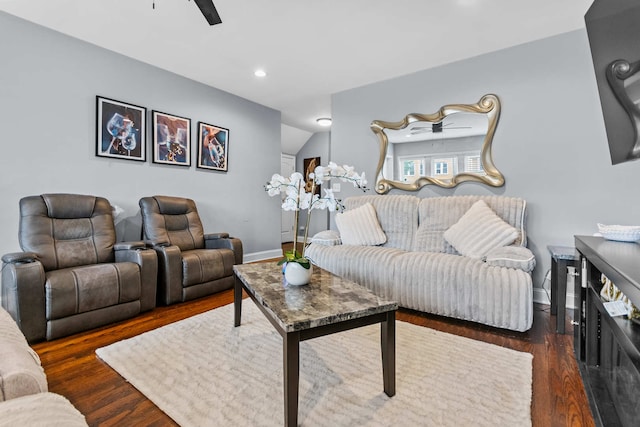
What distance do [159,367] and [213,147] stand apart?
118 inches

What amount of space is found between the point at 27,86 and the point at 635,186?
17.2ft

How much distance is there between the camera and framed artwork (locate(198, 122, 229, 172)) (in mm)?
3969

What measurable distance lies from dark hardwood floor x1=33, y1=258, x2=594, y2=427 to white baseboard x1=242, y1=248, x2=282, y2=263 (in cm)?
193

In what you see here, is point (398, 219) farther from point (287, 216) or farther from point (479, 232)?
point (287, 216)

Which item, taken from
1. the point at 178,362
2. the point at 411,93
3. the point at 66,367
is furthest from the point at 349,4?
the point at 66,367

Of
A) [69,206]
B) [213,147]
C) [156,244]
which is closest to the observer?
[69,206]

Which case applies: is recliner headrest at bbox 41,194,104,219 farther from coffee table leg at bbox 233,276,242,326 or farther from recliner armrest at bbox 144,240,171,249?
coffee table leg at bbox 233,276,242,326

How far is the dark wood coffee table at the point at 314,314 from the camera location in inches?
46.7

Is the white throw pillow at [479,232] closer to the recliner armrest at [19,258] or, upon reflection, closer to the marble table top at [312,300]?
the marble table top at [312,300]

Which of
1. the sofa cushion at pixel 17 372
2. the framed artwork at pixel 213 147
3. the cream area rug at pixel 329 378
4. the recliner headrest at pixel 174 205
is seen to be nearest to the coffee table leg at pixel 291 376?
the cream area rug at pixel 329 378

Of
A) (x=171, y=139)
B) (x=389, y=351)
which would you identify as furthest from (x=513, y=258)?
(x=171, y=139)

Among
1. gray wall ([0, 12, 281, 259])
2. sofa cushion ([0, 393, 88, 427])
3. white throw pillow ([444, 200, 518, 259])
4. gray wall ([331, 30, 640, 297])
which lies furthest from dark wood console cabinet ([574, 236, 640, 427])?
gray wall ([0, 12, 281, 259])

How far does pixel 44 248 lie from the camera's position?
2367 mm

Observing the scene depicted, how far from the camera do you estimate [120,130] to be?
3201 millimetres
